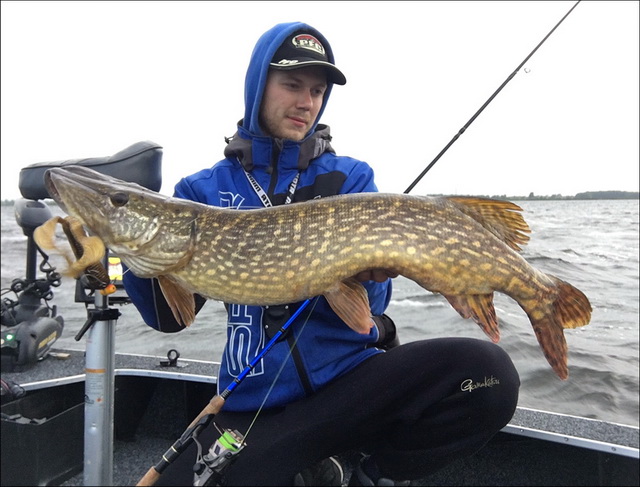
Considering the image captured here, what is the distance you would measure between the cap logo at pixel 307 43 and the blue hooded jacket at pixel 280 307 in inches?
2.0

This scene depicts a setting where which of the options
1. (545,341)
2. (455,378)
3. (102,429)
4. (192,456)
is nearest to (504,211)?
(545,341)

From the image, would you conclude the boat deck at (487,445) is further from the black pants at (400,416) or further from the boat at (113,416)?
the black pants at (400,416)

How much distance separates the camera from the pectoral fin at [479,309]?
A: 5.77ft

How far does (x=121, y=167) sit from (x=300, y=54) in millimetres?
1029

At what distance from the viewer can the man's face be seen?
7.47 ft

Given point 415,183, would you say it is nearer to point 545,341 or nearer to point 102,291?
point 545,341

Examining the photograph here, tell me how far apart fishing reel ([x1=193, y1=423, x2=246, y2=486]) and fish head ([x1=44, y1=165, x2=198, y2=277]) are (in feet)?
2.28

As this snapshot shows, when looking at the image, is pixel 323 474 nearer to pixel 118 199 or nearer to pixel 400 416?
pixel 400 416

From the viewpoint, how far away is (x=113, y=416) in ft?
7.48

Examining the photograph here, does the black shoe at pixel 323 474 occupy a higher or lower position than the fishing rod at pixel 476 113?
lower

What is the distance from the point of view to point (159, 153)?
2055 mm

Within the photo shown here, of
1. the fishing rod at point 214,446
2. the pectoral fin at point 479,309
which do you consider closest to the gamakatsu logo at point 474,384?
the pectoral fin at point 479,309

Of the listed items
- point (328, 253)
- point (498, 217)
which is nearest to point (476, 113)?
point (498, 217)

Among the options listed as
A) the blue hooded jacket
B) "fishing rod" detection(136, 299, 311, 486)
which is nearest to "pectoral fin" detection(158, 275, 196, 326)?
the blue hooded jacket
